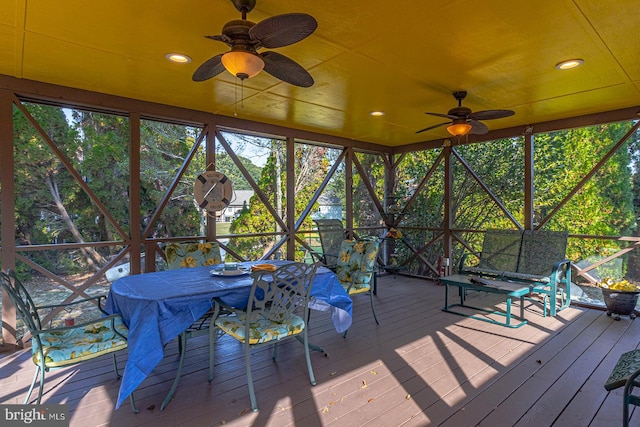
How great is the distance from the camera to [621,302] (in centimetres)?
414

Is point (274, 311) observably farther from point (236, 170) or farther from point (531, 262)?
point (531, 262)

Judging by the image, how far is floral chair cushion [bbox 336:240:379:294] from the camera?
3.92m

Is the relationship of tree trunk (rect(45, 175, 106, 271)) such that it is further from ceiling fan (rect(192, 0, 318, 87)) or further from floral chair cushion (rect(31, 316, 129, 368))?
ceiling fan (rect(192, 0, 318, 87))

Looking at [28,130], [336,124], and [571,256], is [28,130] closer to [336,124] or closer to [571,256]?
[336,124]

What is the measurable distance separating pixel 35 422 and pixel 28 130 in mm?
3131

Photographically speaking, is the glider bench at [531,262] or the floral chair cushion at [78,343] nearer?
the floral chair cushion at [78,343]

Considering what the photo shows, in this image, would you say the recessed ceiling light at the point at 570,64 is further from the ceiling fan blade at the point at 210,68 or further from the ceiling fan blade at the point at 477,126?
the ceiling fan blade at the point at 210,68

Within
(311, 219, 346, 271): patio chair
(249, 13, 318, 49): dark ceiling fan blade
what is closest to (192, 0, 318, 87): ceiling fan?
(249, 13, 318, 49): dark ceiling fan blade

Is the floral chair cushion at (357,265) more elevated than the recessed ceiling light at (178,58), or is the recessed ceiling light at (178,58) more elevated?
the recessed ceiling light at (178,58)

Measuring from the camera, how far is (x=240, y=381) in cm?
270

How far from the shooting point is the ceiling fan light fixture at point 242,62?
81.7 inches

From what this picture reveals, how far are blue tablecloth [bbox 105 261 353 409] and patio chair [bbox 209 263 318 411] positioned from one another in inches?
5.9

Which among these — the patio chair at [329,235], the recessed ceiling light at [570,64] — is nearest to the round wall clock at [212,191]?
the patio chair at [329,235]

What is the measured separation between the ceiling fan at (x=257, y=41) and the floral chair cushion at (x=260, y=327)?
1727 mm
